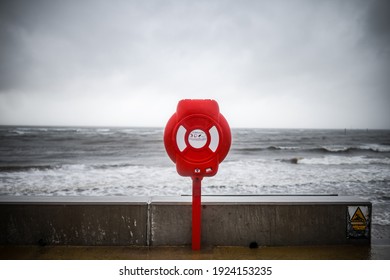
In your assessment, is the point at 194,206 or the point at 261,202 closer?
the point at 194,206

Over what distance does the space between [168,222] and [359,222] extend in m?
1.67

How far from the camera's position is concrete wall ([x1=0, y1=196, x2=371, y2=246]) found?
2.46 meters

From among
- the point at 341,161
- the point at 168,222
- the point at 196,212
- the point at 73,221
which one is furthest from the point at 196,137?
the point at 341,161

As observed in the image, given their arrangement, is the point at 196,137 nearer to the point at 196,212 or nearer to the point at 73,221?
the point at 196,212

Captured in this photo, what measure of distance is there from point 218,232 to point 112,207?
95cm

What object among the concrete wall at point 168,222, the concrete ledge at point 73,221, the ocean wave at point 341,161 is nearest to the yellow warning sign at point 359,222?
the concrete wall at point 168,222

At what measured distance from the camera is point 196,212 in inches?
90.2

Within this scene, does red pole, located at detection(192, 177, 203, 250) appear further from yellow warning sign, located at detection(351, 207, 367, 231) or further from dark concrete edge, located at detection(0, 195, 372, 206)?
yellow warning sign, located at detection(351, 207, 367, 231)

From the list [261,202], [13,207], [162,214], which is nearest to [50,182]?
[13,207]

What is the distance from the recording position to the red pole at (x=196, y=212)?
2.23 metres

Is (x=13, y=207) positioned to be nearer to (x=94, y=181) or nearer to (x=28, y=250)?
(x=28, y=250)

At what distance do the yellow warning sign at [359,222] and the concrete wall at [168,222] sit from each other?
0.07m

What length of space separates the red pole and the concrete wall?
0.45 ft

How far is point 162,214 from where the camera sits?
98.5 inches
